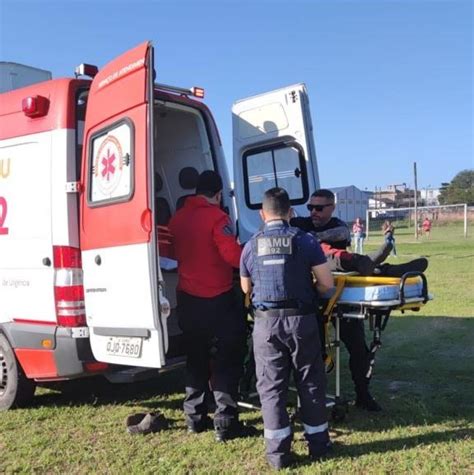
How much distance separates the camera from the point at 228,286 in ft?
14.6

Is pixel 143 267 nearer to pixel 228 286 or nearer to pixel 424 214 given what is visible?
pixel 228 286

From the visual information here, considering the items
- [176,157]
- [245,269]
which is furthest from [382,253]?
[176,157]

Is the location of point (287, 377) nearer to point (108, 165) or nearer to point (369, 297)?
point (369, 297)

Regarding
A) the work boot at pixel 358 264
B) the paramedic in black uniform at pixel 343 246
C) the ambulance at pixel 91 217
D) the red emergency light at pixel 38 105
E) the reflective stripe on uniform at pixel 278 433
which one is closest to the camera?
the reflective stripe on uniform at pixel 278 433

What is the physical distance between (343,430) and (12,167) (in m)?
3.35

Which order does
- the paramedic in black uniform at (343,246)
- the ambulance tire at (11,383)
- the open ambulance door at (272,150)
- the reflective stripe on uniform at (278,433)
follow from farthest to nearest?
the open ambulance door at (272,150)
the ambulance tire at (11,383)
the paramedic in black uniform at (343,246)
the reflective stripe on uniform at (278,433)

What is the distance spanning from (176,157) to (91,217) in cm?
185

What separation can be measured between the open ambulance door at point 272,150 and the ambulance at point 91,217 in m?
0.02

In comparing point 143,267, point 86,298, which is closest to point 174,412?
point 86,298

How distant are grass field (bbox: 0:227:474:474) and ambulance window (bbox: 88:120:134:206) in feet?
5.84

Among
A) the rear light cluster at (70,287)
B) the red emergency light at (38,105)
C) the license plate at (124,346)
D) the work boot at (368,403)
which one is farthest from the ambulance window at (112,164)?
the work boot at (368,403)

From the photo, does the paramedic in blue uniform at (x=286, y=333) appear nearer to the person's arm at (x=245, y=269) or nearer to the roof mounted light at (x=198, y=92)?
the person's arm at (x=245, y=269)

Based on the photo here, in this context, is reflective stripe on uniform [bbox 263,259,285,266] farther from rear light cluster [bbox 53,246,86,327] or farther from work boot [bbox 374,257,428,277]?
rear light cluster [bbox 53,246,86,327]

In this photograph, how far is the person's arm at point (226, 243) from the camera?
429 centimetres
